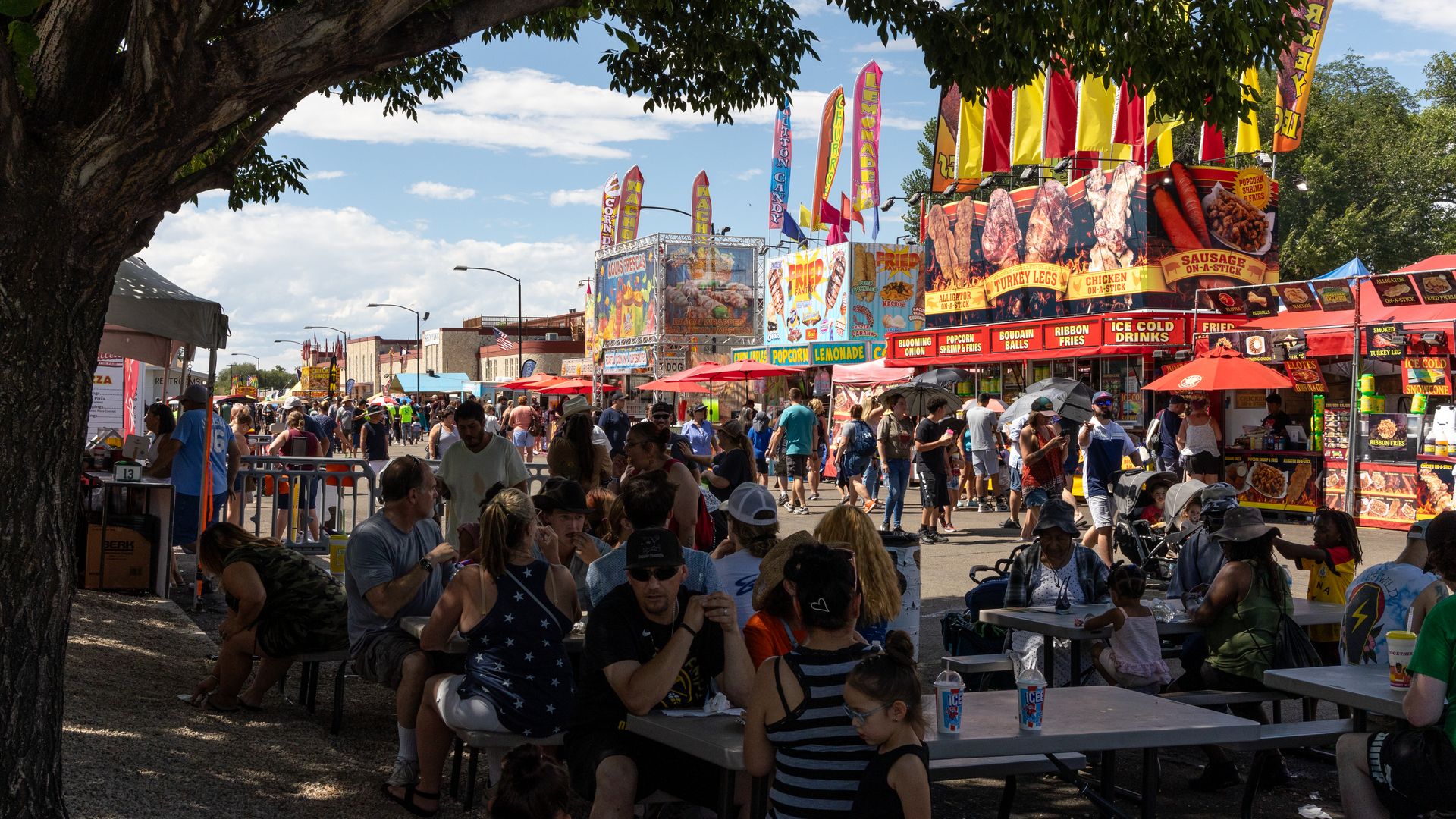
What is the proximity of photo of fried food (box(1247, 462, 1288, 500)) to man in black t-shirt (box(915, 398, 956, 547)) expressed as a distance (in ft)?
19.4

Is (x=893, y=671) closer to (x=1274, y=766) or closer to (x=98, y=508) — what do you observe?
(x=1274, y=766)

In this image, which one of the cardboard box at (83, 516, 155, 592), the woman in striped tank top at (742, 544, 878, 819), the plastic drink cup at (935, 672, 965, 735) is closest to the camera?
the woman in striped tank top at (742, 544, 878, 819)

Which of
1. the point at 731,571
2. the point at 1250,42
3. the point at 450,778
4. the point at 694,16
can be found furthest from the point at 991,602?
the point at 694,16

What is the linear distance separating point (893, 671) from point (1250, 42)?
18.3 ft

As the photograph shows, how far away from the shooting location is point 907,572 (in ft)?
21.7

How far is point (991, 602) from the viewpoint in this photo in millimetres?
7355

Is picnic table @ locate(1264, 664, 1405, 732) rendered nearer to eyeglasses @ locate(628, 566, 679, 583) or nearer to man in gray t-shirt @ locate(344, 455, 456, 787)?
eyeglasses @ locate(628, 566, 679, 583)

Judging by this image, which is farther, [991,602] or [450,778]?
[991,602]

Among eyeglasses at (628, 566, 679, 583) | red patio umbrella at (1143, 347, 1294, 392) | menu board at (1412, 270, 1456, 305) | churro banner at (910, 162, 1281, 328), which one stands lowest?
eyeglasses at (628, 566, 679, 583)

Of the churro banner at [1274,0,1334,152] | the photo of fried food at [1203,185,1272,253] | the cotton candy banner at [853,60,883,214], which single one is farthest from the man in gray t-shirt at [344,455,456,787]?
the cotton candy banner at [853,60,883,214]

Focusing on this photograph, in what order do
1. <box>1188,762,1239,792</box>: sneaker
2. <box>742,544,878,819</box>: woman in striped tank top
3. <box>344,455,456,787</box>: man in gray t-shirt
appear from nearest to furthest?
1. <box>742,544,878,819</box>: woman in striped tank top
2. <box>1188,762,1239,792</box>: sneaker
3. <box>344,455,456,787</box>: man in gray t-shirt

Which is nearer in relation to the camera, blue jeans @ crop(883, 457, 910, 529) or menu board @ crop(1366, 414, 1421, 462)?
blue jeans @ crop(883, 457, 910, 529)

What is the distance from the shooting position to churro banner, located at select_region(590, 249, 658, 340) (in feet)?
156

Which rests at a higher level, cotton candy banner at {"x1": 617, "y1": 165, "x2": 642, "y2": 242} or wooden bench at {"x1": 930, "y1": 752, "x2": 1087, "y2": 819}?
cotton candy banner at {"x1": 617, "y1": 165, "x2": 642, "y2": 242}
